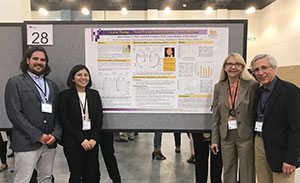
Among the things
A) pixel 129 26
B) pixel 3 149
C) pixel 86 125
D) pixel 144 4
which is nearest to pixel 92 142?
pixel 86 125

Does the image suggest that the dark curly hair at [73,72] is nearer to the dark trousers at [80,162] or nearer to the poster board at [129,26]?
the poster board at [129,26]

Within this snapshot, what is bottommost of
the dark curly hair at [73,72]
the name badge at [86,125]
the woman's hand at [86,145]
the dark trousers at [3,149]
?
the dark trousers at [3,149]

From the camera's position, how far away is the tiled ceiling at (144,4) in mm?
7922

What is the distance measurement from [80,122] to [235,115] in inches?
52.1

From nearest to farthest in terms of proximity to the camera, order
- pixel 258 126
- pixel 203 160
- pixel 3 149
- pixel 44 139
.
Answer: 1. pixel 258 126
2. pixel 44 139
3. pixel 203 160
4. pixel 3 149

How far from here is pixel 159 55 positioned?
1.91 metres

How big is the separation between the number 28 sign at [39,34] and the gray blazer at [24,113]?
45 cm

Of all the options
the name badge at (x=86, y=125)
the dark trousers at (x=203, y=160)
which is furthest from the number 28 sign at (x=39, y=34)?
the dark trousers at (x=203, y=160)

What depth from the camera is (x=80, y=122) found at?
1766 millimetres

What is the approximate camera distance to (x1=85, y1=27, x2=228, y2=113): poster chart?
1887 mm

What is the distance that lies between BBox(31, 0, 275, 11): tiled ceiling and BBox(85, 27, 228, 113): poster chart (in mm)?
6610

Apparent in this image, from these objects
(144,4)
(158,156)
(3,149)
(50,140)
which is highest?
(144,4)

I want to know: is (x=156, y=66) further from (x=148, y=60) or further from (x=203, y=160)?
(x=203, y=160)

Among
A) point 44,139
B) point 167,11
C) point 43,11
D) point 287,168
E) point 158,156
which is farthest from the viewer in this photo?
point 43,11
